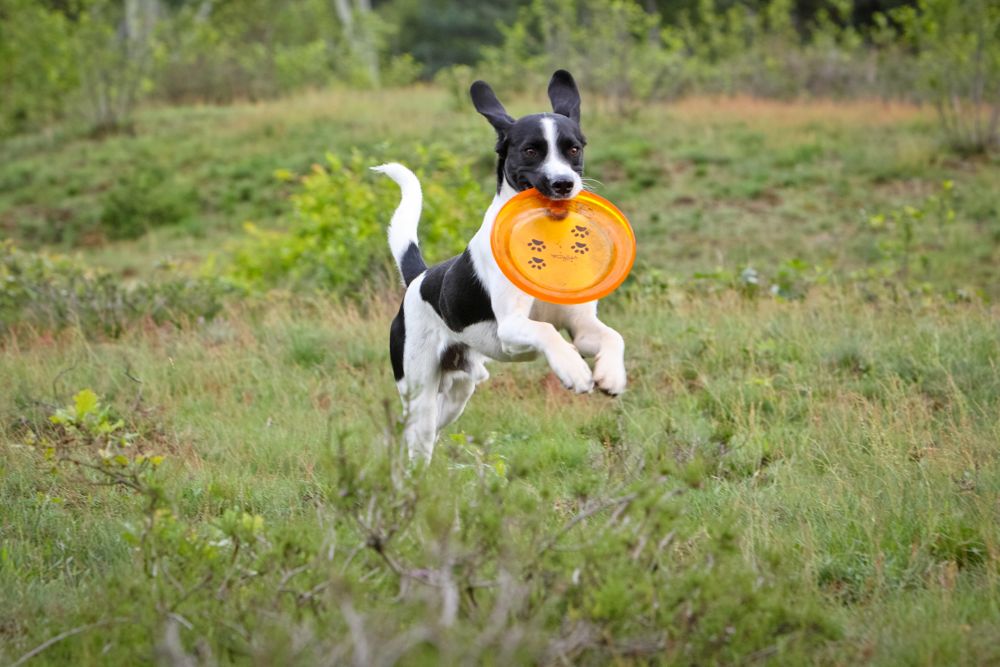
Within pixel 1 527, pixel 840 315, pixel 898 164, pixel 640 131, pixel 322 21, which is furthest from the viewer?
pixel 322 21

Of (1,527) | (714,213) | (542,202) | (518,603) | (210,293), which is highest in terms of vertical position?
(542,202)

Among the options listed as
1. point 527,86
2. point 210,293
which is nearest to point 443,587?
point 210,293

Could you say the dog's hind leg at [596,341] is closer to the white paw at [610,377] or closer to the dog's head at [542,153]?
the white paw at [610,377]

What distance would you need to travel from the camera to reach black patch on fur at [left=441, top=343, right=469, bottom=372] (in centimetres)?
547

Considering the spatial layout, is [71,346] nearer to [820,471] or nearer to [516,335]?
[516,335]

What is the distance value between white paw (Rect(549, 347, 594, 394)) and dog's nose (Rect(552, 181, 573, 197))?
28.9 inches

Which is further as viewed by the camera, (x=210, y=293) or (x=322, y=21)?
(x=322, y=21)

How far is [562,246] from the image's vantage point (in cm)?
491

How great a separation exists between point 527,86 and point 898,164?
26.4 ft

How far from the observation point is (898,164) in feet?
49.9

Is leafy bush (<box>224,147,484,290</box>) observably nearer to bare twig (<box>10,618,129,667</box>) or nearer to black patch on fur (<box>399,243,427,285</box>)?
black patch on fur (<box>399,243,427,285</box>)

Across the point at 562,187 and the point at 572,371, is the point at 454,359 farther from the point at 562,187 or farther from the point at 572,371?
the point at 572,371

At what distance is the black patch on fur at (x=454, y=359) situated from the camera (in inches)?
215

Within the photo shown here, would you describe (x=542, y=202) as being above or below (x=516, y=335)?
above
